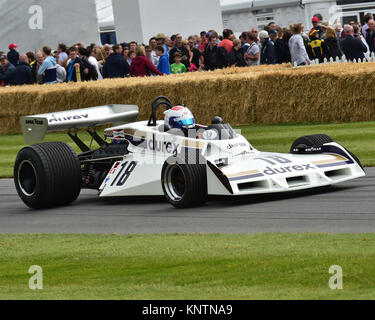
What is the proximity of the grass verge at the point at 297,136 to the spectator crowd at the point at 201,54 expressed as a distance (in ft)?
10.7

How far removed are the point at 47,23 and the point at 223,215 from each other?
72.0 feet

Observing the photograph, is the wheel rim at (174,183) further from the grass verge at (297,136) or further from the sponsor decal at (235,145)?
the grass verge at (297,136)

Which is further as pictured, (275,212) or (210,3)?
(210,3)

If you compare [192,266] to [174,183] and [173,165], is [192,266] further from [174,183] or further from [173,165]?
[174,183]

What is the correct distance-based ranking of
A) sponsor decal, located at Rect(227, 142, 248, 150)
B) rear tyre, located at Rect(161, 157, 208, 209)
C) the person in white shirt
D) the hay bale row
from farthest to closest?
1. the person in white shirt
2. the hay bale row
3. sponsor decal, located at Rect(227, 142, 248, 150)
4. rear tyre, located at Rect(161, 157, 208, 209)

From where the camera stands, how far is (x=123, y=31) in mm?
29875

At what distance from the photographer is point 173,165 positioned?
36.2ft

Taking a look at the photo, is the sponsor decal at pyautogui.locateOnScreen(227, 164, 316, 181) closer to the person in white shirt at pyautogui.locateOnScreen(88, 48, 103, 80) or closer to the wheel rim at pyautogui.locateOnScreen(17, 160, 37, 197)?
the wheel rim at pyautogui.locateOnScreen(17, 160, 37, 197)

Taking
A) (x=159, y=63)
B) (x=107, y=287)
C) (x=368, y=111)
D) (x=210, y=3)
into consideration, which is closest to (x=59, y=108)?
(x=159, y=63)

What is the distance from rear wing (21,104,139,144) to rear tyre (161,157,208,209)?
2.28 metres

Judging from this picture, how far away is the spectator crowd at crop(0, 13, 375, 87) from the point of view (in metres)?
21.5

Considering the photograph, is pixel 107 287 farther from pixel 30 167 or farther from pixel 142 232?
pixel 30 167

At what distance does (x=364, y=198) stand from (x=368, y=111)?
768 centimetres

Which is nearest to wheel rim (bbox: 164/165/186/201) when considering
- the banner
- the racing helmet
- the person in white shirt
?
the racing helmet
